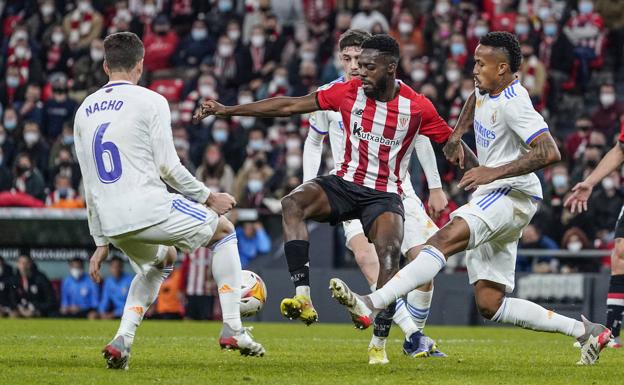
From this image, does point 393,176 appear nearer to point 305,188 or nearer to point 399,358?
point 305,188

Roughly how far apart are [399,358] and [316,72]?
12362 millimetres

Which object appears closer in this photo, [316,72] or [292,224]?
[292,224]

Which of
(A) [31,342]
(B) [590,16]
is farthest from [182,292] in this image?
(B) [590,16]

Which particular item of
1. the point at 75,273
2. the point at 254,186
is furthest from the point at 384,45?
the point at 254,186

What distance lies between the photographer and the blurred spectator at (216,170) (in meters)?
19.3

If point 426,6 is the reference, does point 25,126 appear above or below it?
below

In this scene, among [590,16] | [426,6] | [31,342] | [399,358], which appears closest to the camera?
[399,358]

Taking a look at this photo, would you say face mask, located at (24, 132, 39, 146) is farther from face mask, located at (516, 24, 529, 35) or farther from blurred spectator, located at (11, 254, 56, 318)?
face mask, located at (516, 24, 529, 35)

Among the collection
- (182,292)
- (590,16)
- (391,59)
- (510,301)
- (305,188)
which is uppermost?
(590,16)

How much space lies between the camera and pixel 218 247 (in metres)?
8.82

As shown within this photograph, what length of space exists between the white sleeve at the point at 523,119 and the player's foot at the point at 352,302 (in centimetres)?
168

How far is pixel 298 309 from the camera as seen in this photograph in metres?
8.27

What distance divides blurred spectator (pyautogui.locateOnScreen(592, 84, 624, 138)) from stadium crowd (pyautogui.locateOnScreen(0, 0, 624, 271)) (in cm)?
2

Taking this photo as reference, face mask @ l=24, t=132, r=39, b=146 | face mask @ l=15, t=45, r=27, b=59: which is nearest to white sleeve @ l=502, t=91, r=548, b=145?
face mask @ l=24, t=132, r=39, b=146
